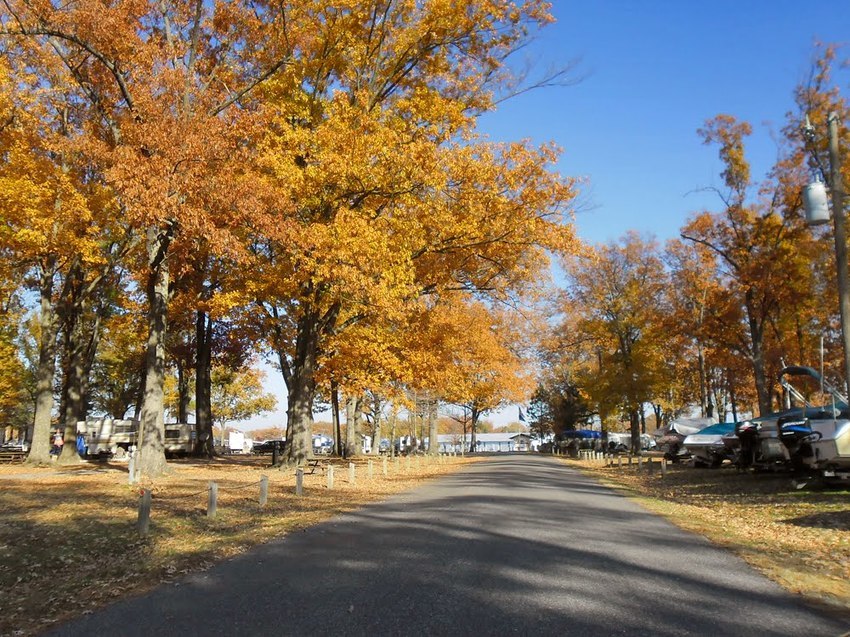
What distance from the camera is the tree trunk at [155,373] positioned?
19.0 metres

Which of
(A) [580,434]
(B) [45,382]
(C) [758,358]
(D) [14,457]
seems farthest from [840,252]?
(A) [580,434]

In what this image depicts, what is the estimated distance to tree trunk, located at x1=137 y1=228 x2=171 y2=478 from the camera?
62.2 feet

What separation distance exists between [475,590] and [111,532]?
21.1ft

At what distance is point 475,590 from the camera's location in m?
6.36

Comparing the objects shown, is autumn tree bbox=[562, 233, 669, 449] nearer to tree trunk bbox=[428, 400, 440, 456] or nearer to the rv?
tree trunk bbox=[428, 400, 440, 456]

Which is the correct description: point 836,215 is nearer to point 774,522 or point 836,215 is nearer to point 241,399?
point 774,522

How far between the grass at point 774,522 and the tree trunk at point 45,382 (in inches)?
815

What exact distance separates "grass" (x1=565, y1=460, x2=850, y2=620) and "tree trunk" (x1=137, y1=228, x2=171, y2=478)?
13.1 metres

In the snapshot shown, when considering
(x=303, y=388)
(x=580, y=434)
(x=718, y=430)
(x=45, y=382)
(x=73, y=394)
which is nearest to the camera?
(x=303, y=388)

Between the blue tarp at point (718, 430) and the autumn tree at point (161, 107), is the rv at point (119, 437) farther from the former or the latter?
the blue tarp at point (718, 430)

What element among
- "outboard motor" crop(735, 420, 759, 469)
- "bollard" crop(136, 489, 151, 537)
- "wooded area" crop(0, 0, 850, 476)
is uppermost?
"wooded area" crop(0, 0, 850, 476)

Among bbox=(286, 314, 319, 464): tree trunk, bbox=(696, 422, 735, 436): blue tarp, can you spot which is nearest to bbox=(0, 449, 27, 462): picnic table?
bbox=(286, 314, 319, 464): tree trunk

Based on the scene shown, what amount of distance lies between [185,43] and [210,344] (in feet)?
→ 62.9

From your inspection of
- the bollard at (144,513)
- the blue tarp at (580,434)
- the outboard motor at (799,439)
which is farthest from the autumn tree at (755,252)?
the blue tarp at (580,434)
